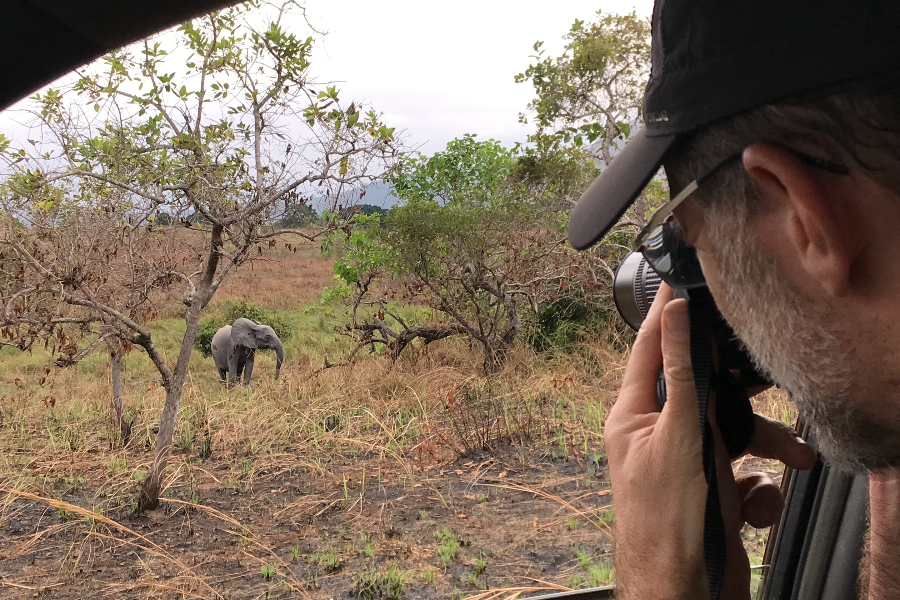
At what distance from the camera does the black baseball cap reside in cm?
38

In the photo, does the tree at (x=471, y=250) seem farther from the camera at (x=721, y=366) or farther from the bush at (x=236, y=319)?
the camera at (x=721, y=366)

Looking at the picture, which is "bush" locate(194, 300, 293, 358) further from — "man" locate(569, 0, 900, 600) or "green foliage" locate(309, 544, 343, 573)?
"man" locate(569, 0, 900, 600)

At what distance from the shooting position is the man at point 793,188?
1.26ft

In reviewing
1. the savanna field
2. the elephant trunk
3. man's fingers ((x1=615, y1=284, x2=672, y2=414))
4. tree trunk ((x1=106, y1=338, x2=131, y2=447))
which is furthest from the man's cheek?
the elephant trunk

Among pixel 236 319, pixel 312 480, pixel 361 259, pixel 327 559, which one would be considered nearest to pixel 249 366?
pixel 236 319

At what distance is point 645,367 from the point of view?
67cm

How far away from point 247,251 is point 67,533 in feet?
2.96

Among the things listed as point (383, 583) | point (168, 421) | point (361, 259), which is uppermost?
point (361, 259)

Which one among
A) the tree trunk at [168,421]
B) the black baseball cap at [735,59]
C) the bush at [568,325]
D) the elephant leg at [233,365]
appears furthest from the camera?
the elephant leg at [233,365]

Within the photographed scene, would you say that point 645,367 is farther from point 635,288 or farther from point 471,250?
point 471,250

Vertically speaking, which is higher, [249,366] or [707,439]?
[707,439]

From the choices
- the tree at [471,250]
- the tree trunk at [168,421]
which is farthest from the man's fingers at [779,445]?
the tree at [471,250]

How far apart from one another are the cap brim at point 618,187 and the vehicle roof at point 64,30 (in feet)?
1.12

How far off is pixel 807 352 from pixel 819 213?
0.10 meters
